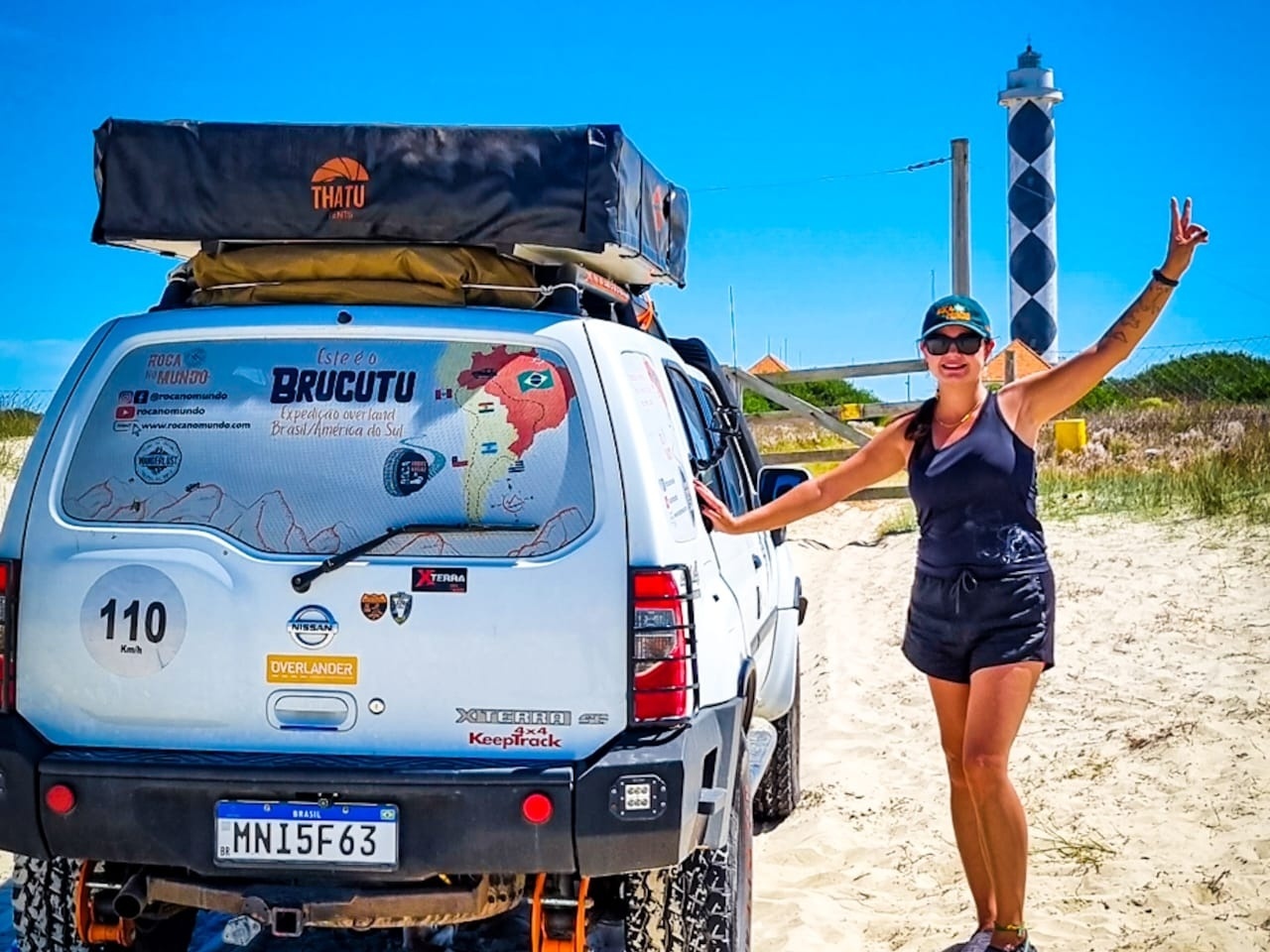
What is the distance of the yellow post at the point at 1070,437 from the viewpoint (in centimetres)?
1917

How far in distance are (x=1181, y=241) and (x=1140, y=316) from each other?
0.25 m

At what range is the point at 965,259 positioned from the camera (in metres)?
16.9

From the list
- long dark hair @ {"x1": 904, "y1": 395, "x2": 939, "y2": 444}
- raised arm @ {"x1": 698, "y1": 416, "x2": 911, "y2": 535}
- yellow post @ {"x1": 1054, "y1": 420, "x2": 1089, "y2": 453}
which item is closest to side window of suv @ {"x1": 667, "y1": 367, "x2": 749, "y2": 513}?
raised arm @ {"x1": 698, "y1": 416, "x2": 911, "y2": 535}

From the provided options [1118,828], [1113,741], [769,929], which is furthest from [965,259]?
[769,929]

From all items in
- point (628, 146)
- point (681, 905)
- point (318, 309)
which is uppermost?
point (628, 146)

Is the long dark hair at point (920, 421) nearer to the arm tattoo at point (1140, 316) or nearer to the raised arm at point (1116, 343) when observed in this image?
the raised arm at point (1116, 343)

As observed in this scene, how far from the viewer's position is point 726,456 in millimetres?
5621

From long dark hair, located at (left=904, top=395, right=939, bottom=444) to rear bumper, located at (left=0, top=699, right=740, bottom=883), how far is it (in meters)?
1.44

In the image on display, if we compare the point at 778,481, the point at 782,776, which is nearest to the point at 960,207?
the point at 782,776

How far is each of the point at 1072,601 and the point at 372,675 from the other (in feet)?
22.6

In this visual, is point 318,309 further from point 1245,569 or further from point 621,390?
point 1245,569

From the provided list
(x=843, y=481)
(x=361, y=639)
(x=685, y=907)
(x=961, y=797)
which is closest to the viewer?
(x=361, y=639)

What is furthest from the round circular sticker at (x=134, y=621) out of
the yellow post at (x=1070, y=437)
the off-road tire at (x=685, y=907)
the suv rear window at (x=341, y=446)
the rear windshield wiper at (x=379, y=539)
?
the yellow post at (x=1070, y=437)

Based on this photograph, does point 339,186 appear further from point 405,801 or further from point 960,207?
point 960,207
